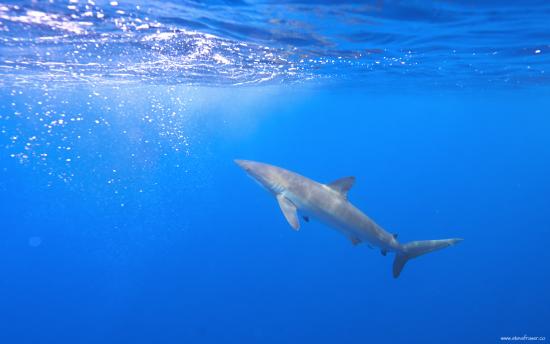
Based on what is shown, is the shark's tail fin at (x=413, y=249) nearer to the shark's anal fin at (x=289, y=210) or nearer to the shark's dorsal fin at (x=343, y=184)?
the shark's dorsal fin at (x=343, y=184)

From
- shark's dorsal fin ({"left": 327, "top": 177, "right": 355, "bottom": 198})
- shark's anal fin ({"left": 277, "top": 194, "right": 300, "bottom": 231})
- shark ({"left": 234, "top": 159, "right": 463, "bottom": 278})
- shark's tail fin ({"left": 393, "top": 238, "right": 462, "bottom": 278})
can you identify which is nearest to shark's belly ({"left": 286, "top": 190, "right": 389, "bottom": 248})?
shark ({"left": 234, "top": 159, "right": 463, "bottom": 278})

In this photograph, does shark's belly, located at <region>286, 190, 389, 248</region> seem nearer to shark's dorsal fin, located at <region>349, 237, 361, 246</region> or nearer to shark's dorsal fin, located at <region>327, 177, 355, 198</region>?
shark's dorsal fin, located at <region>349, 237, 361, 246</region>

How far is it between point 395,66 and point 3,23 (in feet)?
59.9

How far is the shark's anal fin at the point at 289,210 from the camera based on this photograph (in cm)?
753

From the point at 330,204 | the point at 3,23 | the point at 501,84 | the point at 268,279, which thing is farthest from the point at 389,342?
the point at 501,84

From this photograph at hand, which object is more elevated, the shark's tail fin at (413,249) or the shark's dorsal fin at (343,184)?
the shark's dorsal fin at (343,184)

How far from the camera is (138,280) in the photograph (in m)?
23.9

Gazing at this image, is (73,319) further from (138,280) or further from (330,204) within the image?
(330,204)

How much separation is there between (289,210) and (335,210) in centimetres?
105

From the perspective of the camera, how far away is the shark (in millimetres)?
7934

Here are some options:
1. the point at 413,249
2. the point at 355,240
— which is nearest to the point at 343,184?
the point at 355,240

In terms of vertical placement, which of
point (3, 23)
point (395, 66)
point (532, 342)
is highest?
point (395, 66)

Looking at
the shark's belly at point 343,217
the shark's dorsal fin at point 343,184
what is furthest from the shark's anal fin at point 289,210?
the shark's dorsal fin at point 343,184

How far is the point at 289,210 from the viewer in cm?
798
